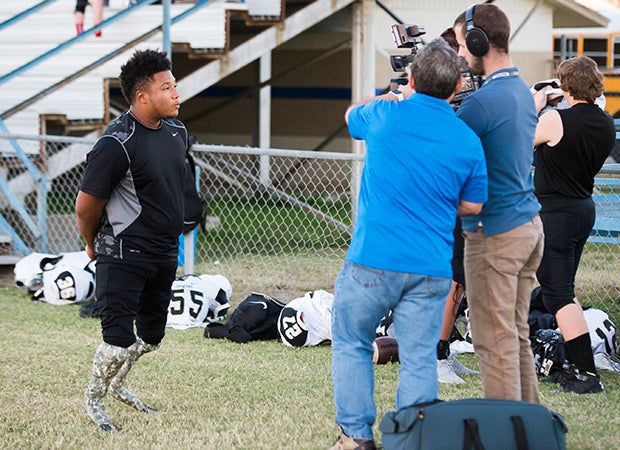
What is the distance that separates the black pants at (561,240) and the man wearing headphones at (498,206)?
1116 mm

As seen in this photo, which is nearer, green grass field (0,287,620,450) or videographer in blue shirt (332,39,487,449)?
videographer in blue shirt (332,39,487,449)

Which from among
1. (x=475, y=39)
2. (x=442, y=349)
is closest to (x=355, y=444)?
(x=475, y=39)

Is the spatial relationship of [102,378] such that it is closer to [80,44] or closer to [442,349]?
[442,349]

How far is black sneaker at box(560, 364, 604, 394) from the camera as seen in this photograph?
5.86m

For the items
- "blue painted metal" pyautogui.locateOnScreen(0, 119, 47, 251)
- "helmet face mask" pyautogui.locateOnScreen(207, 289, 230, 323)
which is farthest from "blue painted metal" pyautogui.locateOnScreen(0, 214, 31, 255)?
"helmet face mask" pyautogui.locateOnScreen(207, 289, 230, 323)

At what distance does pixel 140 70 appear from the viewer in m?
5.06

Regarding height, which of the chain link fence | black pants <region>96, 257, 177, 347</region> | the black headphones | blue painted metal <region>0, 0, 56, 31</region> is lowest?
the chain link fence

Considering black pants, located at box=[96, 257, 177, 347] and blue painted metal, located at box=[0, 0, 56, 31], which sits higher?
blue painted metal, located at box=[0, 0, 56, 31]

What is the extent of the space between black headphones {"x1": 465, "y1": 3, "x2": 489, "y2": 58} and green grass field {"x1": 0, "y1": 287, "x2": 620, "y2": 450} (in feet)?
6.03

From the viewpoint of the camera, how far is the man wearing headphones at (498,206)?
4.41 meters

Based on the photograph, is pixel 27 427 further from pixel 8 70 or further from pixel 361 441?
pixel 8 70

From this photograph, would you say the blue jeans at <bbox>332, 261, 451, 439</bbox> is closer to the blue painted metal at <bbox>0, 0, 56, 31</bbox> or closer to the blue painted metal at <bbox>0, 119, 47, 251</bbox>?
the blue painted metal at <bbox>0, 119, 47, 251</bbox>

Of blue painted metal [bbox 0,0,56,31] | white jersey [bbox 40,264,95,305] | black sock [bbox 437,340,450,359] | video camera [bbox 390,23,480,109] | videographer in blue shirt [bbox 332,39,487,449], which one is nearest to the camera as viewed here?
videographer in blue shirt [bbox 332,39,487,449]

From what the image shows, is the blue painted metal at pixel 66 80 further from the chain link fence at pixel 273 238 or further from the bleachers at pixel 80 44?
the chain link fence at pixel 273 238
